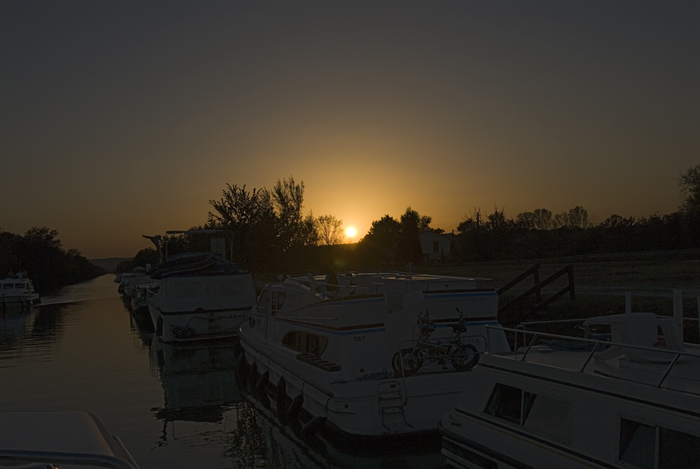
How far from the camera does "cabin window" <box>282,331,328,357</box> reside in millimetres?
12902

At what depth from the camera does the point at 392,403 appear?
34.5ft

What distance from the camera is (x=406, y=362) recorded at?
37.3 ft

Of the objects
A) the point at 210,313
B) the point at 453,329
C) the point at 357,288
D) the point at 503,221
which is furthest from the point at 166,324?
the point at 503,221

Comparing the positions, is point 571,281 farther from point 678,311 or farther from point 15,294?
point 15,294

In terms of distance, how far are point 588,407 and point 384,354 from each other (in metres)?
5.42

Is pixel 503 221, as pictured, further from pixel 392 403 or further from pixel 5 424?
pixel 5 424

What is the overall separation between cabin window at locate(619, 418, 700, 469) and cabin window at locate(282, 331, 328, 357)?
7.18m

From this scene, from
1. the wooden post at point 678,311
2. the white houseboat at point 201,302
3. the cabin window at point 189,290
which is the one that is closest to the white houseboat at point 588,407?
the wooden post at point 678,311

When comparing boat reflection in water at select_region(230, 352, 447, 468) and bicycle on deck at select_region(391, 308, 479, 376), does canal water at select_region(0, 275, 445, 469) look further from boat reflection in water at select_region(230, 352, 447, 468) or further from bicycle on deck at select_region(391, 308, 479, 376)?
bicycle on deck at select_region(391, 308, 479, 376)

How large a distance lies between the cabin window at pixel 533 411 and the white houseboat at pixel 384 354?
2.95 metres

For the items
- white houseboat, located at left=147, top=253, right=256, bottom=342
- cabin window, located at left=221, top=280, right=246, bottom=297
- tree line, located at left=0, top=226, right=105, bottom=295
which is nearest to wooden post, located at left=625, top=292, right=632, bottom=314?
white houseboat, located at left=147, top=253, right=256, bottom=342

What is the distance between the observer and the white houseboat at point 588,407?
228 inches

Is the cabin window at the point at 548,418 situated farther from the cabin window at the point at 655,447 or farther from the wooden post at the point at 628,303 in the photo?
the wooden post at the point at 628,303

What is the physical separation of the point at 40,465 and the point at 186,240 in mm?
70519
